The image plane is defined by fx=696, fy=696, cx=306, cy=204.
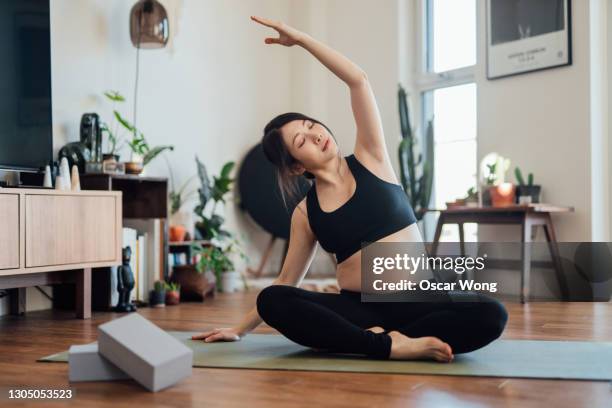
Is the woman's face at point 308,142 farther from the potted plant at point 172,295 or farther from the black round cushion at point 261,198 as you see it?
the black round cushion at point 261,198

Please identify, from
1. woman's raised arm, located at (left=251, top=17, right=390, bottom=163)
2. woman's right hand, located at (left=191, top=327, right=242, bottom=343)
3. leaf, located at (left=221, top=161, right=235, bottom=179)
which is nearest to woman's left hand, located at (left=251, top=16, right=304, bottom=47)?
woman's raised arm, located at (left=251, top=17, right=390, bottom=163)

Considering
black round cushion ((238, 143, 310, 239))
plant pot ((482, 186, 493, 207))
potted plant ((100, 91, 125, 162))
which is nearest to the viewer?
potted plant ((100, 91, 125, 162))

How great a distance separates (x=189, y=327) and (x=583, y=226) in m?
2.23

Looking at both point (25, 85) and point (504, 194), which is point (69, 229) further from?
point (504, 194)

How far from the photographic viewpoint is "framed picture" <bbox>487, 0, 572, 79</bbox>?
12.6ft

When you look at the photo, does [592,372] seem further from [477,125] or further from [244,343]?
[477,125]

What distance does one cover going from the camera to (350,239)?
76.7 inches

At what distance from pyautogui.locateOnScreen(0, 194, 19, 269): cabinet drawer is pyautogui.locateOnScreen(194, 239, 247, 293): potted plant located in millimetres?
1196

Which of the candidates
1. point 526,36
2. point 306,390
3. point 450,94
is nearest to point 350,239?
point 306,390

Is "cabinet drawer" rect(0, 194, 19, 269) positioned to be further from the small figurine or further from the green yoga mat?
the green yoga mat

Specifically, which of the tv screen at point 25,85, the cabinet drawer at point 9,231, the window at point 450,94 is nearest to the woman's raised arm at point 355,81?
→ the cabinet drawer at point 9,231

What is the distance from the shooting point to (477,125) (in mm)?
4301

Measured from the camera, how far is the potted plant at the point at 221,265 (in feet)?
12.9

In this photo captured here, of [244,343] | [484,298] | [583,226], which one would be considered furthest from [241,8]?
[484,298]
